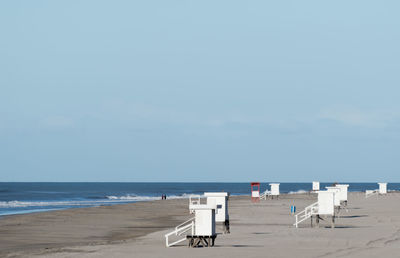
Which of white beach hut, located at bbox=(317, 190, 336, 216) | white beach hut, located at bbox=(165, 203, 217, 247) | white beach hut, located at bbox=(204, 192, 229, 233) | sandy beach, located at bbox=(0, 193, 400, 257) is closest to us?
sandy beach, located at bbox=(0, 193, 400, 257)

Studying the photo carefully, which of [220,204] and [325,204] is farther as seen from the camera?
[325,204]

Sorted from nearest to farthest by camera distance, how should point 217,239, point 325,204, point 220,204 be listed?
point 217,239 → point 220,204 → point 325,204

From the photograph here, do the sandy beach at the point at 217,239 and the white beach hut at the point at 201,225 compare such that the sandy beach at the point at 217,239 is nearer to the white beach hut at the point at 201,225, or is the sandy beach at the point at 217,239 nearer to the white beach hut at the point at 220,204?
the white beach hut at the point at 201,225

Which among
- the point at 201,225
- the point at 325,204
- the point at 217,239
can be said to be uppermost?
the point at 325,204

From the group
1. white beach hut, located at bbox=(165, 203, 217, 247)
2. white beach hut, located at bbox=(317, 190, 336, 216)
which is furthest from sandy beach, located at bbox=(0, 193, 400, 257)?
white beach hut, located at bbox=(317, 190, 336, 216)

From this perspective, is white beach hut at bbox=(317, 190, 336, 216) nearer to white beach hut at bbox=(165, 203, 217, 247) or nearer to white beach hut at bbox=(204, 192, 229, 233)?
white beach hut at bbox=(204, 192, 229, 233)

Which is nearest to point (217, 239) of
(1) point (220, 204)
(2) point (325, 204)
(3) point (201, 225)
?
(1) point (220, 204)

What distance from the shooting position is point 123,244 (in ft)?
107

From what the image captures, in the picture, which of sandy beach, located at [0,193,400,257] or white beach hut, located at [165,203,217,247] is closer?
sandy beach, located at [0,193,400,257]

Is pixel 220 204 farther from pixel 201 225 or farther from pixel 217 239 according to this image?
pixel 201 225

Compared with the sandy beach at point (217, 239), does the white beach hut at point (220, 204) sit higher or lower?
higher

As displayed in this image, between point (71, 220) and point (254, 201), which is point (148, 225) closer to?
point (71, 220)

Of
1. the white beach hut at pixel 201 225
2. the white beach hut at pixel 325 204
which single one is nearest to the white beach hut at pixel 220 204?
the white beach hut at pixel 325 204

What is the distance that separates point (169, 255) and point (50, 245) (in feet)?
29.6
